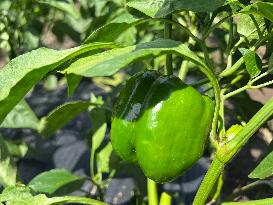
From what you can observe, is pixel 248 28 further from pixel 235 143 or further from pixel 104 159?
pixel 104 159

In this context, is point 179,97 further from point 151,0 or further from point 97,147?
point 97,147

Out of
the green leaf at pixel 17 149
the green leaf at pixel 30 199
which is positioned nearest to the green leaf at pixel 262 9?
the green leaf at pixel 30 199

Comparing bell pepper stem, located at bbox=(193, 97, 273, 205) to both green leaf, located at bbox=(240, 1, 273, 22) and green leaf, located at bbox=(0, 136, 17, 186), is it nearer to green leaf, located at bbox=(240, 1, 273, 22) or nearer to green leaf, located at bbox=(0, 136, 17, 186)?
green leaf, located at bbox=(240, 1, 273, 22)

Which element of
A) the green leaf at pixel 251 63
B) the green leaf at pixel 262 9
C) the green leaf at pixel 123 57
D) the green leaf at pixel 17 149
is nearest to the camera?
the green leaf at pixel 123 57

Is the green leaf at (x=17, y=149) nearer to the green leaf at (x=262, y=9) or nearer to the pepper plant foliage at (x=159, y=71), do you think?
the pepper plant foliage at (x=159, y=71)

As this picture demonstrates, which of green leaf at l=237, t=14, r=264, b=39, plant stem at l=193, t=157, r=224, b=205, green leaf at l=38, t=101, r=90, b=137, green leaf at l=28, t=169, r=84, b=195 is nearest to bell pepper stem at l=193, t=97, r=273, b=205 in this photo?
plant stem at l=193, t=157, r=224, b=205

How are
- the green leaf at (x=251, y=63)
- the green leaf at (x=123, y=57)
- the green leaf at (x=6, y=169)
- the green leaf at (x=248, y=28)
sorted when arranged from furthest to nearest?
the green leaf at (x=6, y=169), the green leaf at (x=248, y=28), the green leaf at (x=251, y=63), the green leaf at (x=123, y=57)
